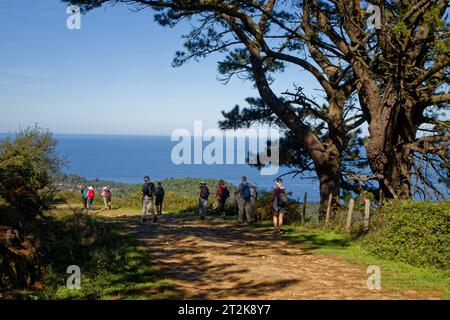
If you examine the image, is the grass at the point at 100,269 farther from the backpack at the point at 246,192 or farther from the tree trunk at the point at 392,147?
the tree trunk at the point at 392,147

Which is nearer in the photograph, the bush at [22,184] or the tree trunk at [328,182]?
the bush at [22,184]

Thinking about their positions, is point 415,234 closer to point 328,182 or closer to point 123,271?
point 123,271

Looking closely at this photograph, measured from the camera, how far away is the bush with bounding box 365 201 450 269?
9906mm

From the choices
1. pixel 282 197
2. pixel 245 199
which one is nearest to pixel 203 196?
pixel 245 199

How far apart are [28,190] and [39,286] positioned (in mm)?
Answer: 5008

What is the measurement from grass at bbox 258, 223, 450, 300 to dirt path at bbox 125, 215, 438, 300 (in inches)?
16.5

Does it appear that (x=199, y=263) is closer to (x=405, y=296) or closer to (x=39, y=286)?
(x=39, y=286)

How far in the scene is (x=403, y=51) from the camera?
1341 cm

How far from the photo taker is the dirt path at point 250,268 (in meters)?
7.90

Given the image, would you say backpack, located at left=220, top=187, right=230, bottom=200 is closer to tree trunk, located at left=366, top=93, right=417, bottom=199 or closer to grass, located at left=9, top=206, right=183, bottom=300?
tree trunk, located at left=366, top=93, right=417, bottom=199

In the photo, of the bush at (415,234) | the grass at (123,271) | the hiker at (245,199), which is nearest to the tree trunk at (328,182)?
the hiker at (245,199)

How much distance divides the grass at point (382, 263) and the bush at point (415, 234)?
0.24 m
